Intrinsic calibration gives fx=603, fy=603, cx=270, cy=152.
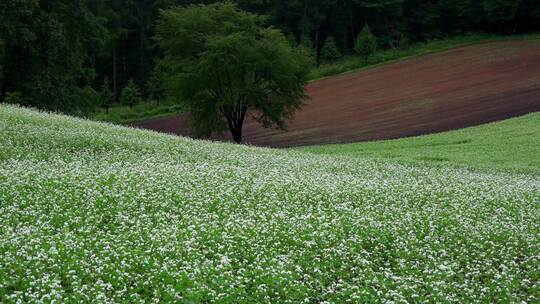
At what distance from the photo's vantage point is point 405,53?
9625 cm

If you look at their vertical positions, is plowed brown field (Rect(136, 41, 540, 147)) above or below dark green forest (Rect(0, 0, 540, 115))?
below

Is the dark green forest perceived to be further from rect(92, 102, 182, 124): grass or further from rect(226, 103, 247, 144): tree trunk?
rect(226, 103, 247, 144): tree trunk

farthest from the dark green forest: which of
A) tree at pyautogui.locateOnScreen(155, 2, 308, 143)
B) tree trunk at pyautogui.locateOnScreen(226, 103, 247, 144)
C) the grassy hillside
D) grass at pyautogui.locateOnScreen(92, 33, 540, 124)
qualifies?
the grassy hillside

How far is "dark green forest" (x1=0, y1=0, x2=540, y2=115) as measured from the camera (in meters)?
55.5

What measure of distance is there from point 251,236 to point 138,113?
80281mm

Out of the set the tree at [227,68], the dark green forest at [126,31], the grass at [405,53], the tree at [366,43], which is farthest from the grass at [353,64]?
the tree at [227,68]

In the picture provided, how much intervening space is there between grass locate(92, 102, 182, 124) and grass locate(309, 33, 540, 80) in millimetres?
22255

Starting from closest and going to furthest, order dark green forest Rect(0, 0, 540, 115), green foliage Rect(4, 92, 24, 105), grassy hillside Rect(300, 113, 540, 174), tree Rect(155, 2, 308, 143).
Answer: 1. grassy hillside Rect(300, 113, 540, 174)
2. dark green forest Rect(0, 0, 540, 115)
3. tree Rect(155, 2, 308, 143)
4. green foliage Rect(4, 92, 24, 105)

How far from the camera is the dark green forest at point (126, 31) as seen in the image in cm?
5550

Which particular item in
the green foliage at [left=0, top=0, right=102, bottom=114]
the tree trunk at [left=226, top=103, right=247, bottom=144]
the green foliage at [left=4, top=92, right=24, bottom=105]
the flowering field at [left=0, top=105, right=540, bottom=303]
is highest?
the green foliage at [left=0, top=0, right=102, bottom=114]

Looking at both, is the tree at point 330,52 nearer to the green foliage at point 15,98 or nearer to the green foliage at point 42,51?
the green foliage at point 42,51

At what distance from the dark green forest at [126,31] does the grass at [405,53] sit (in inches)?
114

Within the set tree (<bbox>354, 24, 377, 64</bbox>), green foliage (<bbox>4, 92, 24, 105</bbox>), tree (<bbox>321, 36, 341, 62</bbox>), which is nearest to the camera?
green foliage (<bbox>4, 92, 24, 105</bbox>)

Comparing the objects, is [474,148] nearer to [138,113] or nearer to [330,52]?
[138,113]
